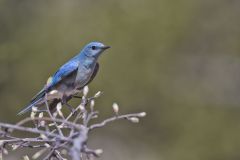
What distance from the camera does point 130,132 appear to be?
45.1 ft

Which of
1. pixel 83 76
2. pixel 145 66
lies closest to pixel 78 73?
pixel 83 76

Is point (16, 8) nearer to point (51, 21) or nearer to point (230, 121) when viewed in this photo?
point (51, 21)

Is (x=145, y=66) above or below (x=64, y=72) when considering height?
below

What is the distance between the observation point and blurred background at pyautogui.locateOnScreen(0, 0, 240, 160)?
13.0 m

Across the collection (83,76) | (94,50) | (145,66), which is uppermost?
(94,50)

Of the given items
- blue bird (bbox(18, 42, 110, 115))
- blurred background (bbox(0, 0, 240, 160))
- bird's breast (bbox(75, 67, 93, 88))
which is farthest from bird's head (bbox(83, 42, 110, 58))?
blurred background (bbox(0, 0, 240, 160))

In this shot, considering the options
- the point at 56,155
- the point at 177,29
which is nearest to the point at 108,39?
the point at 177,29

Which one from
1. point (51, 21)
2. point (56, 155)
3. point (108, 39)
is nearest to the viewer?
point (56, 155)

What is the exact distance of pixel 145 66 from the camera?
529 inches

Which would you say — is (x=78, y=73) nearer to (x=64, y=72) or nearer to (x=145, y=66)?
(x=64, y=72)

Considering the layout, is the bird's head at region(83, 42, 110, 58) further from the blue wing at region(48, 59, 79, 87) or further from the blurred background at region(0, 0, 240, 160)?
the blurred background at region(0, 0, 240, 160)

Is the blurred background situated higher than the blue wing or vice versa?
the blue wing

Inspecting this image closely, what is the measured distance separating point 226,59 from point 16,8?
445cm

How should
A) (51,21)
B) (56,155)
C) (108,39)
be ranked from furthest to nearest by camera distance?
1. (51,21)
2. (108,39)
3. (56,155)
